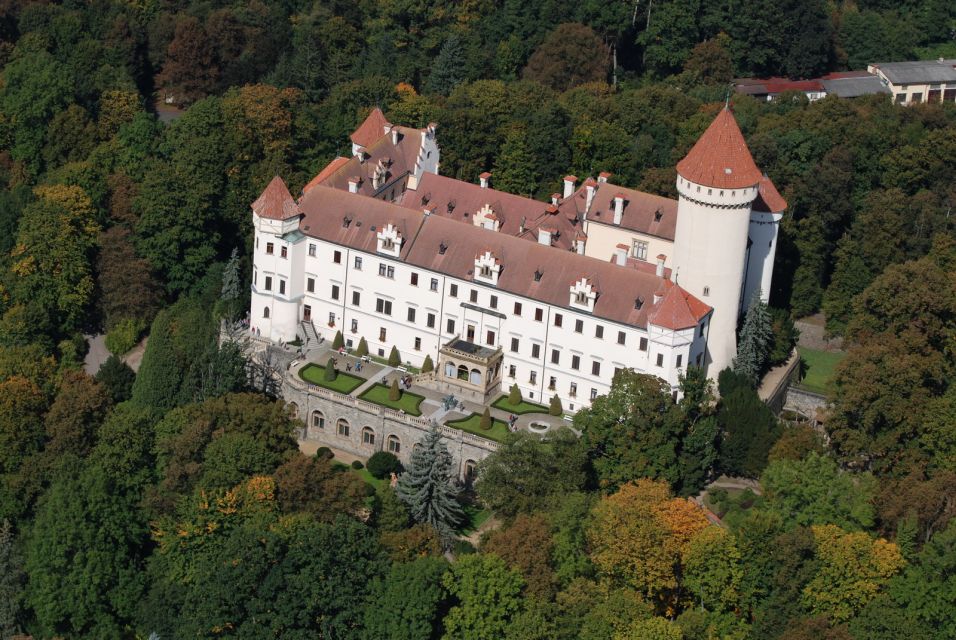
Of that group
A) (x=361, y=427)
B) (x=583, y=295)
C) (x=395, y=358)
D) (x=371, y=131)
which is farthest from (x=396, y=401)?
(x=371, y=131)

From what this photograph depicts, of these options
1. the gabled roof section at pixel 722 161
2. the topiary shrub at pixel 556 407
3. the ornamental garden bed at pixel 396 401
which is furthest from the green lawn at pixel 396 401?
the gabled roof section at pixel 722 161

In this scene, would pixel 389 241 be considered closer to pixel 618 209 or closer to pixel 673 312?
pixel 618 209

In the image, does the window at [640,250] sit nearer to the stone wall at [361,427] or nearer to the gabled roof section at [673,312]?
the gabled roof section at [673,312]

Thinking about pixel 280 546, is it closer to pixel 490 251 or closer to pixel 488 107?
pixel 490 251

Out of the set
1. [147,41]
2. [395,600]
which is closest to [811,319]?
[395,600]

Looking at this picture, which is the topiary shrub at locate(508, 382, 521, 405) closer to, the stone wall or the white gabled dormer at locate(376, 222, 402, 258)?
the stone wall
